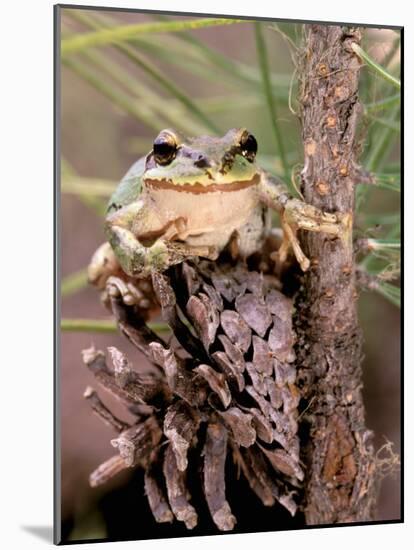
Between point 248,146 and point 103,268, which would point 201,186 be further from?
point 103,268

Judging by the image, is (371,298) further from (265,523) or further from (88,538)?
(88,538)

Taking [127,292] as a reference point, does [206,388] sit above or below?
below

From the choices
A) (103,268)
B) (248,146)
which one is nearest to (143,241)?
(103,268)

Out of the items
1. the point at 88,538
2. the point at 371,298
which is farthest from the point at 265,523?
the point at 371,298

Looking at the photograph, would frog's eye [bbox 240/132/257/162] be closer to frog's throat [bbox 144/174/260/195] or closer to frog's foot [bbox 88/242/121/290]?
frog's throat [bbox 144/174/260/195]

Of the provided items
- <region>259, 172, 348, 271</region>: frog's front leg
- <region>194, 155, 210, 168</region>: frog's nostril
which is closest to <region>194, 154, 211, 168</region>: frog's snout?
<region>194, 155, 210, 168</region>: frog's nostril

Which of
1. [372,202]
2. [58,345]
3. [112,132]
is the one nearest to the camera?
[58,345]
